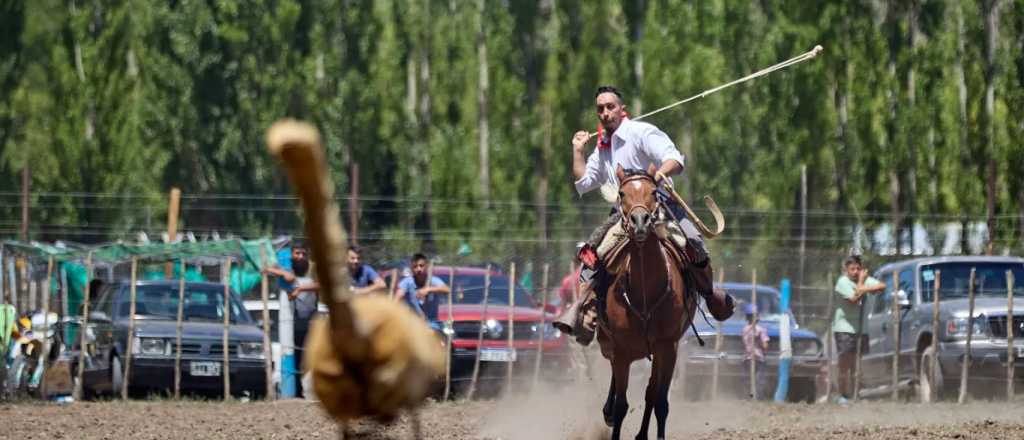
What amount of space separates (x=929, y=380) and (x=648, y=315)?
9.21 metres

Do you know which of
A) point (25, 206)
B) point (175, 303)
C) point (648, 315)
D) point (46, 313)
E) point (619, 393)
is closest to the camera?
point (648, 315)

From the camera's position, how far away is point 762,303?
72.7 ft

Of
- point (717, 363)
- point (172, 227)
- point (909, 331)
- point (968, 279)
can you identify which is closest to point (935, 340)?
point (909, 331)

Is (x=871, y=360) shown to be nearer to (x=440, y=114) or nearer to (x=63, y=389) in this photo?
(x=63, y=389)

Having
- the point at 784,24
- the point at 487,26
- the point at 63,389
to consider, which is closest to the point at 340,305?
the point at 63,389

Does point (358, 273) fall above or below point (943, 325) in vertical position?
above

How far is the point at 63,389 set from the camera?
20438mm

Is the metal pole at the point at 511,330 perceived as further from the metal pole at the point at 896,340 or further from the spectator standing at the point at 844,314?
the metal pole at the point at 896,340

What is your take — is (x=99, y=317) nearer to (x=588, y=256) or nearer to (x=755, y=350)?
(x=755, y=350)

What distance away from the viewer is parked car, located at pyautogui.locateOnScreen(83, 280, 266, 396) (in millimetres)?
20250

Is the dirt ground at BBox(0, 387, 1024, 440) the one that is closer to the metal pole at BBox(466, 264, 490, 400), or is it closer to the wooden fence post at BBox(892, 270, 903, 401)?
the metal pole at BBox(466, 264, 490, 400)

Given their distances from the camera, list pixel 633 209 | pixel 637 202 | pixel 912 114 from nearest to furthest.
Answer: pixel 633 209
pixel 637 202
pixel 912 114

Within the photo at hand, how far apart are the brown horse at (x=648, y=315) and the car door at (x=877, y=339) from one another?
944 cm

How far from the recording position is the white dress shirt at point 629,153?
Answer: 42.1 ft
